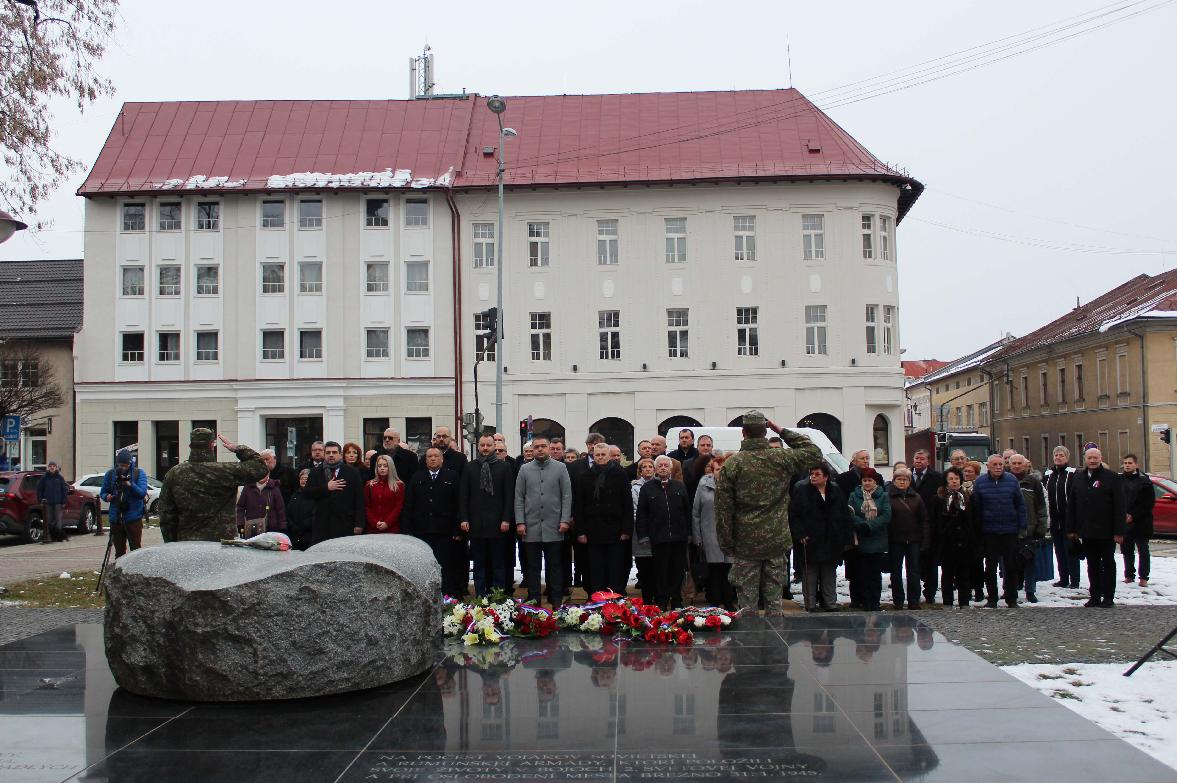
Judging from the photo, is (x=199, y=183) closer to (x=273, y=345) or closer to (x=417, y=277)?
(x=273, y=345)

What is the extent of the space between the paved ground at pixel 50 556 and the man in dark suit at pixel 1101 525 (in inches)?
578

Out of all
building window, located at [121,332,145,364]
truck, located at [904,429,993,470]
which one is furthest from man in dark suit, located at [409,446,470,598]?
truck, located at [904,429,993,470]

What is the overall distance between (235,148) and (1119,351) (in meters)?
37.8

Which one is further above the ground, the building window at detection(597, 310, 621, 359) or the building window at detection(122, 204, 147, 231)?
the building window at detection(122, 204, 147, 231)

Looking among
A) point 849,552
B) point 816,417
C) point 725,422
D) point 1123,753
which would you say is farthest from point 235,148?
point 1123,753

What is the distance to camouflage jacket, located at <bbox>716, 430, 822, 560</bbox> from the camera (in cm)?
1080

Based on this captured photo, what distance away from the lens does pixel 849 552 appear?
12281mm

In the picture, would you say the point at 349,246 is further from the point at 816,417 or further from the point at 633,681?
the point at 633,681

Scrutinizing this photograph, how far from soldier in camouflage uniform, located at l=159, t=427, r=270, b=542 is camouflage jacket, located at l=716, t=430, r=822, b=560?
4.54 m

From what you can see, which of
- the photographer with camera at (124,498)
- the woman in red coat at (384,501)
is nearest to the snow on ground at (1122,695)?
the woman in red coat at (384,501)

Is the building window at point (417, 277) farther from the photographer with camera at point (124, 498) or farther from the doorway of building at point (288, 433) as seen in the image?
the photographer with camera at point (124, 498)

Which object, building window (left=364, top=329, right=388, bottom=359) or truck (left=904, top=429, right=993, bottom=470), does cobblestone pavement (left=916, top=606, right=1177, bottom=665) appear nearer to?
building window (left=364, top=329, right=388, bottom=359)

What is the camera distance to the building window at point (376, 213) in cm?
4125

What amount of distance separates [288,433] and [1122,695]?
36.2m
